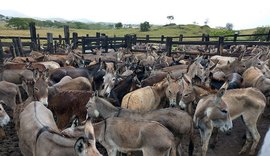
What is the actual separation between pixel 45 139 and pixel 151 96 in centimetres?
366

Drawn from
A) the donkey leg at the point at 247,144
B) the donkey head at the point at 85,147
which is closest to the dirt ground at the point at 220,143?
the donkey leg at the point at 247,144

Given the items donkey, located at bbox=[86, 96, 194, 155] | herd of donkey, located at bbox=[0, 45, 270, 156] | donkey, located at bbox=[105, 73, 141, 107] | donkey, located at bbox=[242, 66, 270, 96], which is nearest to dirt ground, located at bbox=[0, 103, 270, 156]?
herd of donkey, located at bbox=[0, 45, 270, 156]

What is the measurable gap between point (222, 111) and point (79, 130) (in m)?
3.21

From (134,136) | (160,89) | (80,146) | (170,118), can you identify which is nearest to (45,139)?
(80,146)

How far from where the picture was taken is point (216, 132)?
7055mm

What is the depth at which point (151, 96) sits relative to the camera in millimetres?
7516

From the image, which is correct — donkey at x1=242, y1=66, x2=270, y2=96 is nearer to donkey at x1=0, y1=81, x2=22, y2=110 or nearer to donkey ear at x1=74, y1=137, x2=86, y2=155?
donkey ear at x1=74, y1=137, x2=86, y2=155

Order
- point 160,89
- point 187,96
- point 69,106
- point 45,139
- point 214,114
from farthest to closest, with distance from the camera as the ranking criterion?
point 160,89 → point 187,96 → point 69,106 → point 214,114 → point 45,139

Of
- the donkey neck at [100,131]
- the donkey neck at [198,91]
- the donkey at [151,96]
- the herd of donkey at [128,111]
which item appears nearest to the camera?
the herd of donkey at [128,111]

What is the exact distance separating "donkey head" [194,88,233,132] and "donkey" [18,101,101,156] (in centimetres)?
316

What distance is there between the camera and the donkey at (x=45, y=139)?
3307mm

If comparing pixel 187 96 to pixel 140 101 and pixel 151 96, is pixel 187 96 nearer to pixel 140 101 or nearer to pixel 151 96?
pixel 151 96

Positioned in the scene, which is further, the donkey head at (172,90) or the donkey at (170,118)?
the donkey head at (172,90)

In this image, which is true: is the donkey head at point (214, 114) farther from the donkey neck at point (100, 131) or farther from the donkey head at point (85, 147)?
the donkey head at point (85, 147)
